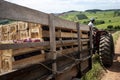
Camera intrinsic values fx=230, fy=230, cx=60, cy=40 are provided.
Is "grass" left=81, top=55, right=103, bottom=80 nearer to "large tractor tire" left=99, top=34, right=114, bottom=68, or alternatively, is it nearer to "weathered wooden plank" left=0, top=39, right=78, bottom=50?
"large tractor tire" left=99, top=34, right=114, bottom=68

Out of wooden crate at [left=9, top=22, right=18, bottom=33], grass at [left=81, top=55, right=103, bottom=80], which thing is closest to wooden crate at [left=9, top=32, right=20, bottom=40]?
wooden crate at [left=9, top=22, right=18, bottom=33]

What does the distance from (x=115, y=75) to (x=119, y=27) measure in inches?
2266

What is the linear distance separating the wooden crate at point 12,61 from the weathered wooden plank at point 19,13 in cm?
51

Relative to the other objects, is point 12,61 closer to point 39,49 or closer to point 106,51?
point 39,49

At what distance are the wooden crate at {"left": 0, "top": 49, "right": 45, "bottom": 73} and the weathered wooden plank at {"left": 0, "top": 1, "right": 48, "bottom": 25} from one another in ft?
1.66

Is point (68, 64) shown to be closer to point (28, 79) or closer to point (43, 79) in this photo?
point (43, 79)

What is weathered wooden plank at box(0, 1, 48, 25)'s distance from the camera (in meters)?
2.68

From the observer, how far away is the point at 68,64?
486 cm

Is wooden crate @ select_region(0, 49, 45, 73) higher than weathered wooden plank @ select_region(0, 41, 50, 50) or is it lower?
lower

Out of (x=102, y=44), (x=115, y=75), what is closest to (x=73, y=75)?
(x=115, y=75)

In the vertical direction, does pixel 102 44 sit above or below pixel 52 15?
below

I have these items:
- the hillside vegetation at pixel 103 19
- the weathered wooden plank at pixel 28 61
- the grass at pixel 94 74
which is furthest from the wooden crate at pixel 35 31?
the hillside vegetation at pixel 103 19

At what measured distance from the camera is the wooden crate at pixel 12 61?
3.10 m

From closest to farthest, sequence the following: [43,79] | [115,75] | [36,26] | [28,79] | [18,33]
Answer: [28,79]
[43,79]
[36,26]
[18,33]
[115,75]
